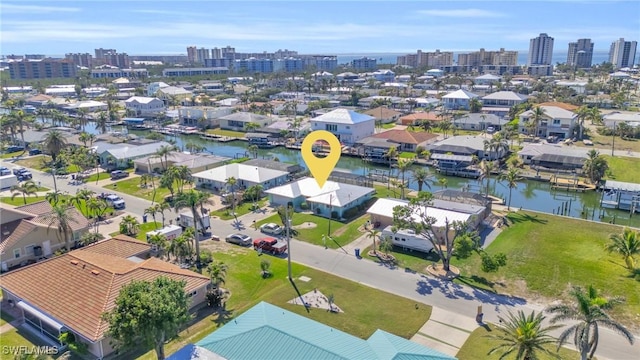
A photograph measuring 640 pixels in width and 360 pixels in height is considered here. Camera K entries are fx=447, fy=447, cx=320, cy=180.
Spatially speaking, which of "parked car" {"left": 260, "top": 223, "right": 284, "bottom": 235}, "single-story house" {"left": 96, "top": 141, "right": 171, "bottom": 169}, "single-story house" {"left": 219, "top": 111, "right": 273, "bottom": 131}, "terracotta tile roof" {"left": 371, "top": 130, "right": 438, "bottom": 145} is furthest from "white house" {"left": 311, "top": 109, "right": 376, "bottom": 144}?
"parked car" {"left": 260, "top": 223, "right": 284, "bottom": 235}

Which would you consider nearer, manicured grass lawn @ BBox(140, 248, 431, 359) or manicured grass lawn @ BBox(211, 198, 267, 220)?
manicured grass lawn @ BBox(140, 248, 431, 359)

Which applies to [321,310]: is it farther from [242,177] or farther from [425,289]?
[242,177]

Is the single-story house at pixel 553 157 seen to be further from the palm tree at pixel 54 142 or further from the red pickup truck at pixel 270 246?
the palm tree at pixel 54 142

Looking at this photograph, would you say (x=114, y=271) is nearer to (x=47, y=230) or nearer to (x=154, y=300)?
(x=154, y=300)

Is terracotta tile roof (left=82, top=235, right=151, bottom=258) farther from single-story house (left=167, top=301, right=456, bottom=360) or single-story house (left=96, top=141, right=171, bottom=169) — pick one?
single-story house (left=96, top=141, right=171, bottom=169)

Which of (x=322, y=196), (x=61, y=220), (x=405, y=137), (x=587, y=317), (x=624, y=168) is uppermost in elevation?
(x=587, y=317)

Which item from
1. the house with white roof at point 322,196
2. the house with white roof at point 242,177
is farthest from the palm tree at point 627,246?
the house with white roof at point 242,177

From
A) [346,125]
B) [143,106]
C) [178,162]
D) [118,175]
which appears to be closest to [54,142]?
[118,175]
